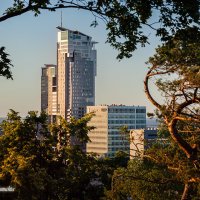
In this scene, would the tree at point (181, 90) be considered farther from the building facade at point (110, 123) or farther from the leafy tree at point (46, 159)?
the building facade at point (110, 123)

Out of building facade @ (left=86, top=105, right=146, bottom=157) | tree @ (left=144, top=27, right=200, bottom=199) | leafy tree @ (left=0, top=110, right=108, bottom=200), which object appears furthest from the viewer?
building facade @ (left=86, top=105, right=146, bottom=157)

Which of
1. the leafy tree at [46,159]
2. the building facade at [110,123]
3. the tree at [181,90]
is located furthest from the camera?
the building facade at [110,123]

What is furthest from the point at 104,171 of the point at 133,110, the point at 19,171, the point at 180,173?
the point at 133,110

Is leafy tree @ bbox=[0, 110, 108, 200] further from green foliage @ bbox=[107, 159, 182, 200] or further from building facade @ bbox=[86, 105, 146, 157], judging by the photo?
building facade @ bbox=[86, 105, 146, 157]

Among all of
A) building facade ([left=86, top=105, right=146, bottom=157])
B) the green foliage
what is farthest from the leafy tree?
building facade ([left=86, top=105, right=146, bottom=157])

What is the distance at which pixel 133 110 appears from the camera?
190 metres

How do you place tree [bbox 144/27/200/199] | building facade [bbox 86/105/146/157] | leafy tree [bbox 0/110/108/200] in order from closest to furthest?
1. tree [bbox 144/27/200/199]
2. leafy tree [bbox 0/110/108/200]
3. building facade [bbox 86/105/146/157]

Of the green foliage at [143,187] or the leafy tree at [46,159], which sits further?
the leafy tree at [46,159]

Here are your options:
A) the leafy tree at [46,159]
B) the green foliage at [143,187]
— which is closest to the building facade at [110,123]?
the leafy tree at [46,159]

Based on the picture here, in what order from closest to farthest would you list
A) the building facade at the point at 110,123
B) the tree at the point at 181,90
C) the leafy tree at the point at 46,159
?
the tree at the point at 181,90 < the leafy tree at the point at 46,159 < the building facade at the point at 110,123

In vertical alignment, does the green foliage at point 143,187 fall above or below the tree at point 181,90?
below

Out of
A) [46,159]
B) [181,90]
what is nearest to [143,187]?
[181,90]

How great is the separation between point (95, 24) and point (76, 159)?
487 inches

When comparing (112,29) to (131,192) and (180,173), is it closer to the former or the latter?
(180,173)
